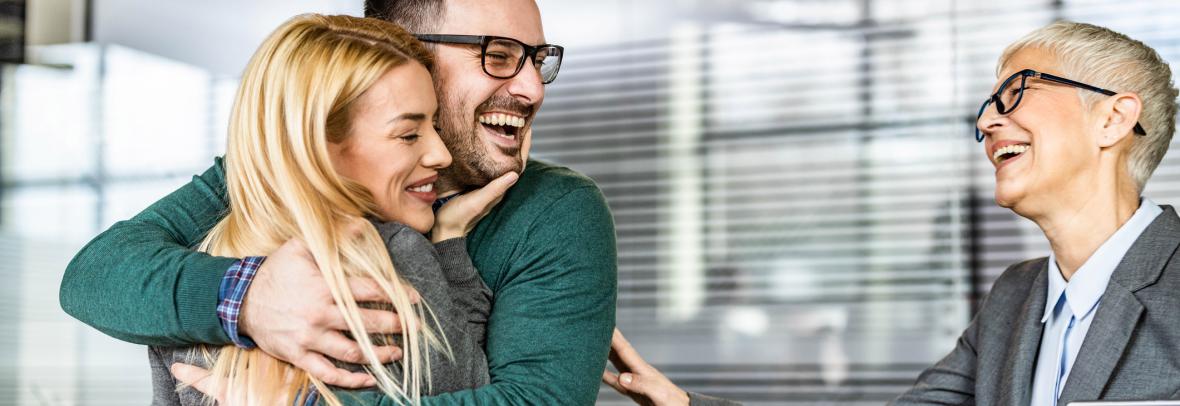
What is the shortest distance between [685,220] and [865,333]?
775mm

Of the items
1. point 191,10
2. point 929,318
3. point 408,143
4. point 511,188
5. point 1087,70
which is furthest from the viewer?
point 191,10

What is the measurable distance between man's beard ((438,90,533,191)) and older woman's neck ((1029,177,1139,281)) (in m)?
0.89

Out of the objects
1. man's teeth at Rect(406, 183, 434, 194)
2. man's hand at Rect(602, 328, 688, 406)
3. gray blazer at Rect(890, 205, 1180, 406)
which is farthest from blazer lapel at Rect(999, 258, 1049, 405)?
man's teeth at Rect(406, 183, 434, 194)

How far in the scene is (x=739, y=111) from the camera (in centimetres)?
407

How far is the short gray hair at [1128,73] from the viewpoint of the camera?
1817 mm

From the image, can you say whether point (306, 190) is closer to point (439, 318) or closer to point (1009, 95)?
point (439, 318)

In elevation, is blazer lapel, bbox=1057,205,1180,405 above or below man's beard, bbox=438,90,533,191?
below

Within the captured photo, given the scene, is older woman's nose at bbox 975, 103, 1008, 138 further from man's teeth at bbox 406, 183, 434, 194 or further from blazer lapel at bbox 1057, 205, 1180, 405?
man's teeth at bbox 406, 183, 434, 194

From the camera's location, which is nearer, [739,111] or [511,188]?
[511,188]

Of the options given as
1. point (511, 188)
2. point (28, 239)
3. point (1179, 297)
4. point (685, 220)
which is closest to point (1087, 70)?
point (1179, 297)

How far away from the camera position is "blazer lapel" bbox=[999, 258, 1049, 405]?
1800mm

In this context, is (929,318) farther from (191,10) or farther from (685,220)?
(191,10)

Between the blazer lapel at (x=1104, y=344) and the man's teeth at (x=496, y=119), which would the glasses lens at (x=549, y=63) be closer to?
the man's teeth at (x=496, y=119)

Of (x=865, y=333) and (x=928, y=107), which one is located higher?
(x=928, y=107)
